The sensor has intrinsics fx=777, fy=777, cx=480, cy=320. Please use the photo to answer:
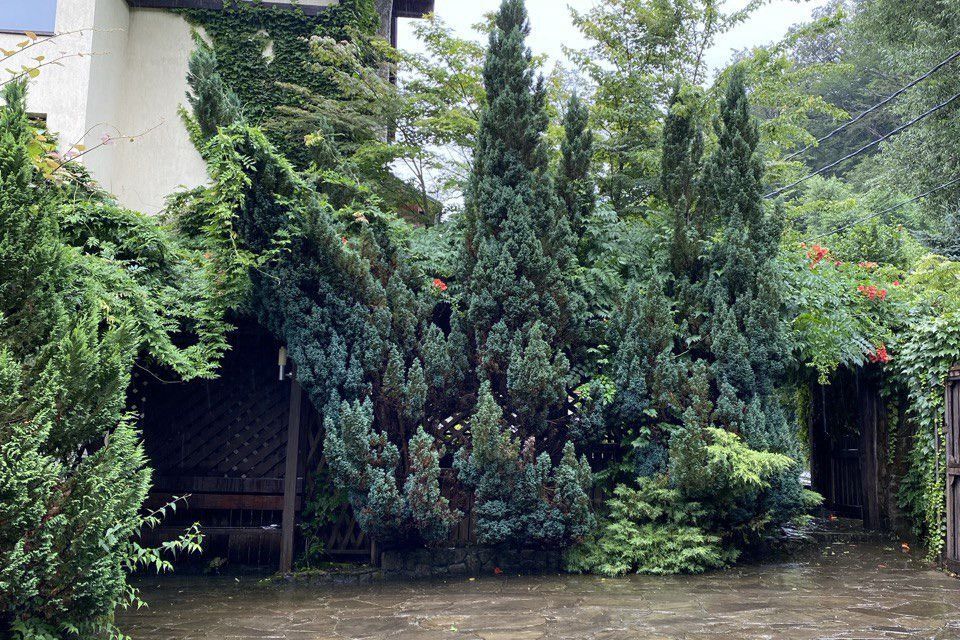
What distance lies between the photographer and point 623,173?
11.2m

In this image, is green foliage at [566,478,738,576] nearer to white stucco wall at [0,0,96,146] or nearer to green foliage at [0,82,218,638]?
green foliage at [0,82,218,638]

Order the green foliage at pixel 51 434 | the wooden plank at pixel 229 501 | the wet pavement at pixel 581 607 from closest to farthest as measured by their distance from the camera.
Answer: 1. the green foliage at pixel 51 434
2. the wet pavement at pixel 581 607
3. the wooden plank at pixel 229 501

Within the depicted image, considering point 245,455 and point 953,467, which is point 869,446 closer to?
point 953,467

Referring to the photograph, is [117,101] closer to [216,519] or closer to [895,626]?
[216,519]

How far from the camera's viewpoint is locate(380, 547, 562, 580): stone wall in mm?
7184

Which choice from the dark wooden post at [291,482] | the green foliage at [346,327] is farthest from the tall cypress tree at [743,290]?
the dark wooden post at [291,482]

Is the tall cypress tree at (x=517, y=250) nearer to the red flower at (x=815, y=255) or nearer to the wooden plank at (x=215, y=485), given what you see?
the wooden plank at (x=215, y=485)

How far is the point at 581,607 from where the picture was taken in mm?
5746

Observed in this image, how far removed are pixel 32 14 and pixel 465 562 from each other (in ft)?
35.3

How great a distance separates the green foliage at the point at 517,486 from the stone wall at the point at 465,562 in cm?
34

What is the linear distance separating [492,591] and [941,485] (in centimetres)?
440

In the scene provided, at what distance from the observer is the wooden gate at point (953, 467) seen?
686 centimetres

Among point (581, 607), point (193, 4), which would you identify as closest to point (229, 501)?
point (581, 607)

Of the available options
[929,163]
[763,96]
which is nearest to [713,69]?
[763,96]
